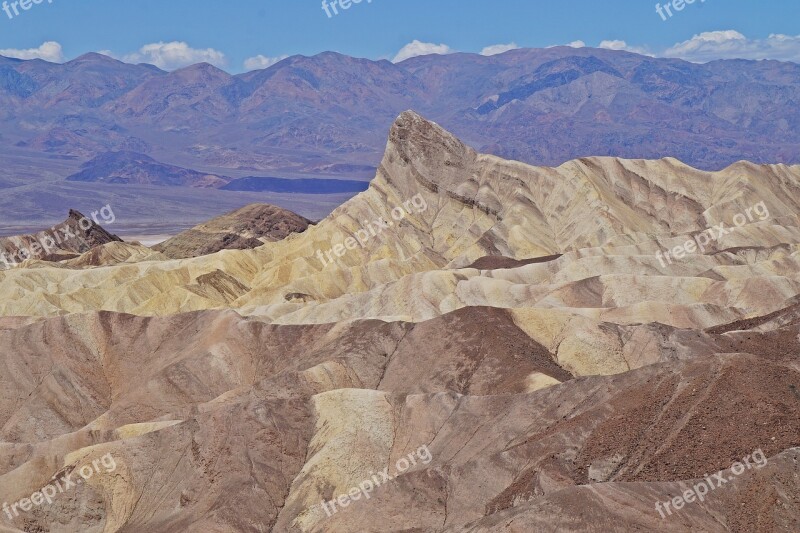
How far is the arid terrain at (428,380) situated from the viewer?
47938 millimetres

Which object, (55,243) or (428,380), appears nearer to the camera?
(428,380)

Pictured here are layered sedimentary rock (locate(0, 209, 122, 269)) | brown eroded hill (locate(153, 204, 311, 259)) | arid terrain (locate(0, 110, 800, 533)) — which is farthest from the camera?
brown eroded hill (locate(153, 204, 311, 259))

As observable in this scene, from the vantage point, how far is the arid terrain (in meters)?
47.9

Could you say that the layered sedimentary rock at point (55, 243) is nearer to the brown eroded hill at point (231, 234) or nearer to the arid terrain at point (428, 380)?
the brown eroded hill at point (231, 234)

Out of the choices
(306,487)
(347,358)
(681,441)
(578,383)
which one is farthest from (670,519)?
(347,358)

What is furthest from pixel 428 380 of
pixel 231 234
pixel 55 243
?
pixel 55 243

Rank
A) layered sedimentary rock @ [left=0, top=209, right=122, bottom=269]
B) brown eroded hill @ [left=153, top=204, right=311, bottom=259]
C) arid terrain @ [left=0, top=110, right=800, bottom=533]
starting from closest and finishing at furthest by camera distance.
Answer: arid terrain @ [left=0, top=110, right=800, bottom=533] < layered sedimentary rock @ [left=0, top=209, right=122, bottom=269] < brown eroded hill @ [left=153, top=204, right=311, bottom=259]

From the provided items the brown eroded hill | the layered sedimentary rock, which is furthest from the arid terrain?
the brown eroded hill

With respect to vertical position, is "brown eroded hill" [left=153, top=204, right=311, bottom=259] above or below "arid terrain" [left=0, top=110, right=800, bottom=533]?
below

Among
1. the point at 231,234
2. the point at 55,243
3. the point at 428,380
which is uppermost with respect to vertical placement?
the point at 55,243

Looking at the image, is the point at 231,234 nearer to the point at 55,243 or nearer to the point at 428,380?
the point at 55,243

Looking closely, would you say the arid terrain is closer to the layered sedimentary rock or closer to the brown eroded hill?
the layered sedimentary rock

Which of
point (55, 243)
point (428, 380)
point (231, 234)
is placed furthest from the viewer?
point (231, 234)

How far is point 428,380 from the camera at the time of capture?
72375 millimetres
